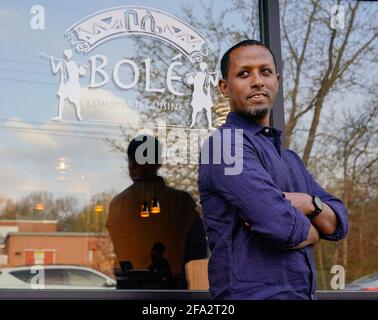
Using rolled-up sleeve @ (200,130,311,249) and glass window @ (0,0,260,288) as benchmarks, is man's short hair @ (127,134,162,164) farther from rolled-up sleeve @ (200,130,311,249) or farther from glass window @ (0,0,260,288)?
rolled-up sleeve @ (200,130,311,249)

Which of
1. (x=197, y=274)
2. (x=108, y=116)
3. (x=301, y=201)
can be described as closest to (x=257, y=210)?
(x=301, y=201)

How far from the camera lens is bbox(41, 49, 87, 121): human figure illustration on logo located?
3.58 metres

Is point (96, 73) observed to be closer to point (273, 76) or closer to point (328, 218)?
point (273, 76)

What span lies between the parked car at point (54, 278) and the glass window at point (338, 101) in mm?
1466

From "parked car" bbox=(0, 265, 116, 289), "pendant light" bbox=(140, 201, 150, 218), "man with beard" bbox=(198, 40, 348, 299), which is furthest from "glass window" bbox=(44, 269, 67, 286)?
"man with beard" bbox=(198, 40, 348, 299)

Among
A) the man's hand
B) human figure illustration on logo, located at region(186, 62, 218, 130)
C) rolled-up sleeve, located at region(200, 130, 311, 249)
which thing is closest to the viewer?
rolled-up sleeve, located at region(200, 130, 311, 249)

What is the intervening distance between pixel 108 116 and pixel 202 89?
561mm

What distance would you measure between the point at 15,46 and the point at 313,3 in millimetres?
1876

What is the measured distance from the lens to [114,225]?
13.7 ft

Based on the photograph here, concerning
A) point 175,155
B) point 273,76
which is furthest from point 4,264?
point 273,76

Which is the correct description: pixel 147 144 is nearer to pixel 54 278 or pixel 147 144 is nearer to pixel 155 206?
pixel 155 206

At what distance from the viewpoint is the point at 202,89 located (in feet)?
12.3

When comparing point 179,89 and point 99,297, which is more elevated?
point 179,89

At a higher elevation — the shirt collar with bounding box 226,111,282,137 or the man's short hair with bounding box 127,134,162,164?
the man's short hair with bounding box 127,134,162,164
